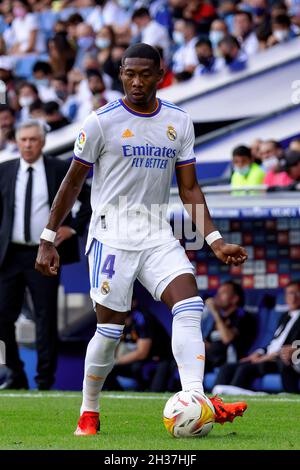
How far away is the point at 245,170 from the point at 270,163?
32 cm

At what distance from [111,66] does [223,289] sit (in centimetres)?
582

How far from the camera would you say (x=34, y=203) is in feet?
39.5

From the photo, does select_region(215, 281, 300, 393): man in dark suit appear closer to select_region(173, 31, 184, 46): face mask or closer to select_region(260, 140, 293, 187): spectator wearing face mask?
select_region(260, 140, 293, 187): spectator wearing face mask

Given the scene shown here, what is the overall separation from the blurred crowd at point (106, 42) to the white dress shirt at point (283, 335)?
4.55 metres

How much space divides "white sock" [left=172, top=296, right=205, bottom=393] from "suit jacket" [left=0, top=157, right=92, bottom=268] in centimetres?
458

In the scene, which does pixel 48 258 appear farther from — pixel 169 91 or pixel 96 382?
pixel 169 91

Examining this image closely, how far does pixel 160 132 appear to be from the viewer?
7711 millimetres

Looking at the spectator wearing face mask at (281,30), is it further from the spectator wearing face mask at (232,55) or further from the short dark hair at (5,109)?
the short dark hair at (5,109)

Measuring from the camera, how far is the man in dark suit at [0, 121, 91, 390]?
39.3 feet

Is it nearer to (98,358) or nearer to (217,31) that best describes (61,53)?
(217,31)

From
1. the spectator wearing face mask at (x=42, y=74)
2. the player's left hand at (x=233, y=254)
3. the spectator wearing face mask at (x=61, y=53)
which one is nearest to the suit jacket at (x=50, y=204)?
the player's left hand at (x=233, y=254)

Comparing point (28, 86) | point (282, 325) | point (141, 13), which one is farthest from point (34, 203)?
point (141, 13)

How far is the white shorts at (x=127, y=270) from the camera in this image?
24.9 feet

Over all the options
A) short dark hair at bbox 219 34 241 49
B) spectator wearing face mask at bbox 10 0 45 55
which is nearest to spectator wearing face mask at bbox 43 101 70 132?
short dark hair at bbox 219 34 241 49
